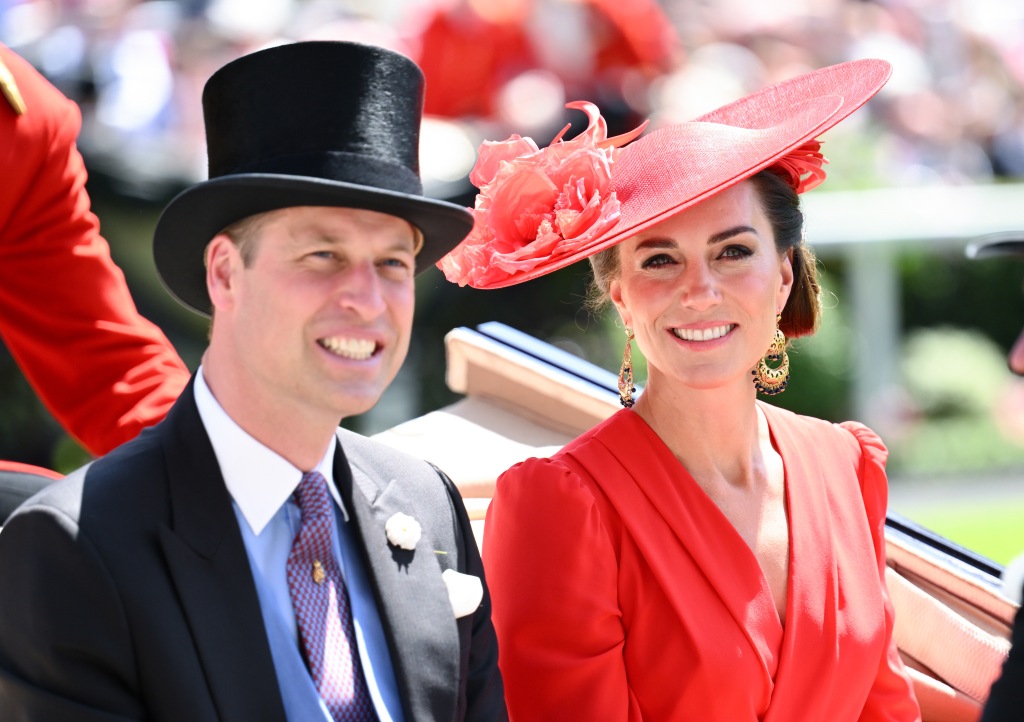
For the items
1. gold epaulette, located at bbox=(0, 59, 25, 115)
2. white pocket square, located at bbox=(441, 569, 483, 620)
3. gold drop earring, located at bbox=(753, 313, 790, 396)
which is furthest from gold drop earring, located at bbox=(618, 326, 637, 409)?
gold epaulette, located at bbox=(0, 59, 25, 115)

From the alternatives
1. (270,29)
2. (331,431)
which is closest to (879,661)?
(331,431)

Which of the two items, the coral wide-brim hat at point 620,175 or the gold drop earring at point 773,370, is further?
the gold drop earring at point 773,370

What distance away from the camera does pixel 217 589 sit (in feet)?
5.63

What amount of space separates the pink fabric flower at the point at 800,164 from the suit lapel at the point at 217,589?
1.23 metres

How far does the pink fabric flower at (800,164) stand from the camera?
2.45 m

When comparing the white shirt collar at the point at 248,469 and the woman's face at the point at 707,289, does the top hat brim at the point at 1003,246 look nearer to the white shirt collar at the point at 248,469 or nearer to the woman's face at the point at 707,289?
the woman's face at the point at 707,289

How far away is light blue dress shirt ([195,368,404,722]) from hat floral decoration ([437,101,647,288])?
63 centimetres

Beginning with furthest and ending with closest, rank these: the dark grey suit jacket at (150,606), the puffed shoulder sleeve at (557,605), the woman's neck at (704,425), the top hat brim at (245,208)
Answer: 1. the woman's neck at (704,425)
2. the puffed shoulder sleeve at (557,605)
3. the top hat brim at (245,208)
4. the dark grey suit jacket at (150,606)

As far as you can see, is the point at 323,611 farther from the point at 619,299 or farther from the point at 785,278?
the point at 785,278

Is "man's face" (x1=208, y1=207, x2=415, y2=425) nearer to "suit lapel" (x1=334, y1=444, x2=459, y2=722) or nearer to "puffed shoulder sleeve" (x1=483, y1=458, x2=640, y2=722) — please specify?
"suit lapel" (x1=334, y1=444, x2=459, y2=722)

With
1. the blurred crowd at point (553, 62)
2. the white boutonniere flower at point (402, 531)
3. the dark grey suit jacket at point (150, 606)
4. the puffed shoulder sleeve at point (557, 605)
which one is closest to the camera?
the dark grey suit jacket at point (150, 606)

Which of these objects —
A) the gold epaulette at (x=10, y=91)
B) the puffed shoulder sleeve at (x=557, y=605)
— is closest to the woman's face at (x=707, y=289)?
the puffed shoulder sleeve at (x=557, y=605)

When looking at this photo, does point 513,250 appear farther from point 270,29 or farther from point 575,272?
point 270,29

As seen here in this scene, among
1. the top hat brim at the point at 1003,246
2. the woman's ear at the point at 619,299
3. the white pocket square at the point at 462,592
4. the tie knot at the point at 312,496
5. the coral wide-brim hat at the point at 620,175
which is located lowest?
the white pocket square at the point at 462,592
